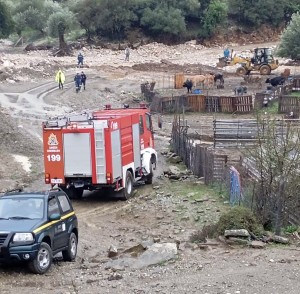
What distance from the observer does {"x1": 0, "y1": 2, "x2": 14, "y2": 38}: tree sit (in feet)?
300

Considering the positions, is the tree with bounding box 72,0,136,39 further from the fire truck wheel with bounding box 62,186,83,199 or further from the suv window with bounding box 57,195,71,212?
the suv window with bounding box 57,195,71,212

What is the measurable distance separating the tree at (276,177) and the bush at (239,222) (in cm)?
96

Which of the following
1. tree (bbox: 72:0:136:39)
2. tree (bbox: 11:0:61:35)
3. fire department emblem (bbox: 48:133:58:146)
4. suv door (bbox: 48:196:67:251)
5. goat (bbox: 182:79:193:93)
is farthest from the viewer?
tree (bbox: 11:0:61:35)

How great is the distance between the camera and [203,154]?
27.9m

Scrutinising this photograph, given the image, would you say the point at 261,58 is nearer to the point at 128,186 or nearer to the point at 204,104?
the point at 204,104

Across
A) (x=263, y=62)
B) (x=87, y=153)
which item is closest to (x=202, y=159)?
(x=87, y=153)

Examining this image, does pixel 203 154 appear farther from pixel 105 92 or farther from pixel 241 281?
pixel 105 92

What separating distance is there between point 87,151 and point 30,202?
28.8 feet

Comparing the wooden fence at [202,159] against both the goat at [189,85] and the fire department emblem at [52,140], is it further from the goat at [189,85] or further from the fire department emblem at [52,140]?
the goat at [189,85]

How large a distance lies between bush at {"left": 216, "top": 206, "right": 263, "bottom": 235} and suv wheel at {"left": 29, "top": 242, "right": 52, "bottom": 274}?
13.4ft

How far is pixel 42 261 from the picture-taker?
49.9 feet

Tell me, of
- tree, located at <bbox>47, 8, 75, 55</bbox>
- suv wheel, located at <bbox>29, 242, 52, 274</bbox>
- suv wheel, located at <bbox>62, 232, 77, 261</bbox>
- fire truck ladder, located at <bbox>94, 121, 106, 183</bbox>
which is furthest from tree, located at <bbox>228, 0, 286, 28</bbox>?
suv wheel, located at <bbox>29, 242, 52, 274</bbox>

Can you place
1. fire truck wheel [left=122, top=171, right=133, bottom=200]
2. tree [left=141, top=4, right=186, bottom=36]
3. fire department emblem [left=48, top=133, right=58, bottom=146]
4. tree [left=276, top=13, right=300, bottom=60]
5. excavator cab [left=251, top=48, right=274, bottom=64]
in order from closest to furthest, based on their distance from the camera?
1. fire department emblem [left=48, top=133, right=58, bottom=146]
2. fire truck wheel [left=122, top=171, right=133, bottom=200]
3. tree [left=276, top=13, right=300, bottom=60]
4. excavator cab [left=251, top=48, right=274, bottom=64]
5. tree [left=141, top=4, right=186, bottom=36]

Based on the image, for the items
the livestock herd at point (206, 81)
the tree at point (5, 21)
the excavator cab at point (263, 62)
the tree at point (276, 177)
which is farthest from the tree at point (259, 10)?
the tree at point (276, 177)
